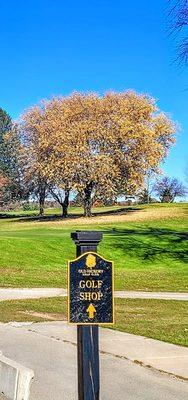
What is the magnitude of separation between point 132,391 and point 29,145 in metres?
46.9

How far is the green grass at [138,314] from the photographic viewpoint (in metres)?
9.84

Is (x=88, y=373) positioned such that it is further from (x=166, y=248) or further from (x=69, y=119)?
(x=69, y=119)

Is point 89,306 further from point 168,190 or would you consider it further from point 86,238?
point 168,190

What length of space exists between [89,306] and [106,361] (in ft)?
9.22

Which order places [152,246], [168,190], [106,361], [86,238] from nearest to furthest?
1. [86,238]
2. [106,361]
3. [152,246]
4. [168,190]

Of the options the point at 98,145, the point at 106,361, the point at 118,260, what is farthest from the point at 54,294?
the point at 98,145

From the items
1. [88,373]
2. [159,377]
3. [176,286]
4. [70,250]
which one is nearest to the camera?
[88,373]

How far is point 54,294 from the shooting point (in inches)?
624

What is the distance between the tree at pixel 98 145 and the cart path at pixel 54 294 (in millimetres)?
29371

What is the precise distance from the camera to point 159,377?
269 inches

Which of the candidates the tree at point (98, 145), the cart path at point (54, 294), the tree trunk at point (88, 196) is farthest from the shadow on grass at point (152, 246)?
the tree trunk at point (88, 196)

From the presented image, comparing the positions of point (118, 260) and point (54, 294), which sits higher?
point (118, 260)

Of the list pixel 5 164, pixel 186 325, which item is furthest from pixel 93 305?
pixel 5 164

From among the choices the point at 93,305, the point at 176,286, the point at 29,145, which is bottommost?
Answer: the point at 176,286
